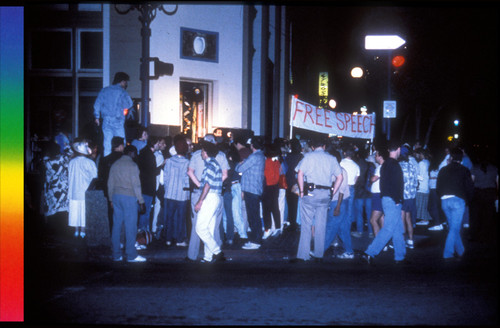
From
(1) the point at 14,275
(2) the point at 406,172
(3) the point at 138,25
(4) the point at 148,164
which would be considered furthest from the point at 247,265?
(3) the point at 138,25

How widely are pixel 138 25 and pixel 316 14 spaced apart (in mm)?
19872

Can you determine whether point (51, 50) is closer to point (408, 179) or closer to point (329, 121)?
point (329, 121)

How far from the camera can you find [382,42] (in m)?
17.5

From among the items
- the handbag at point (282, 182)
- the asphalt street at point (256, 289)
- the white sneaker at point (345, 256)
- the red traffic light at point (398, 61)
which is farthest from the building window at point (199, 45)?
the white sneaker at point (345, 256)

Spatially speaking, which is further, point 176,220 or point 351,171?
point 351,171

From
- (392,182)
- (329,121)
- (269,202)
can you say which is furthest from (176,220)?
(329,121)

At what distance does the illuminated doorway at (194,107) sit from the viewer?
66.1 feet

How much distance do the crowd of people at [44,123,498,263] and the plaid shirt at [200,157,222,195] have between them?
0.02 metres

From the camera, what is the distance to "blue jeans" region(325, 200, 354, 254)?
36.0 feet

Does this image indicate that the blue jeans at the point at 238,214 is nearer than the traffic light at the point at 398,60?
Yes

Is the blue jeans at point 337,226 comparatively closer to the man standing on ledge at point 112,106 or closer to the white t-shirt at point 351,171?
the white t-shirt at point 351,171

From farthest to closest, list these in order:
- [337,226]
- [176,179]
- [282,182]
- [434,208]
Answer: [434,208] < [282,182] < [176,179] < [337,226]

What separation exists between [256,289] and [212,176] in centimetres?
262

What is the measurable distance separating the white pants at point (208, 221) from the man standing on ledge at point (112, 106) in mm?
3906
